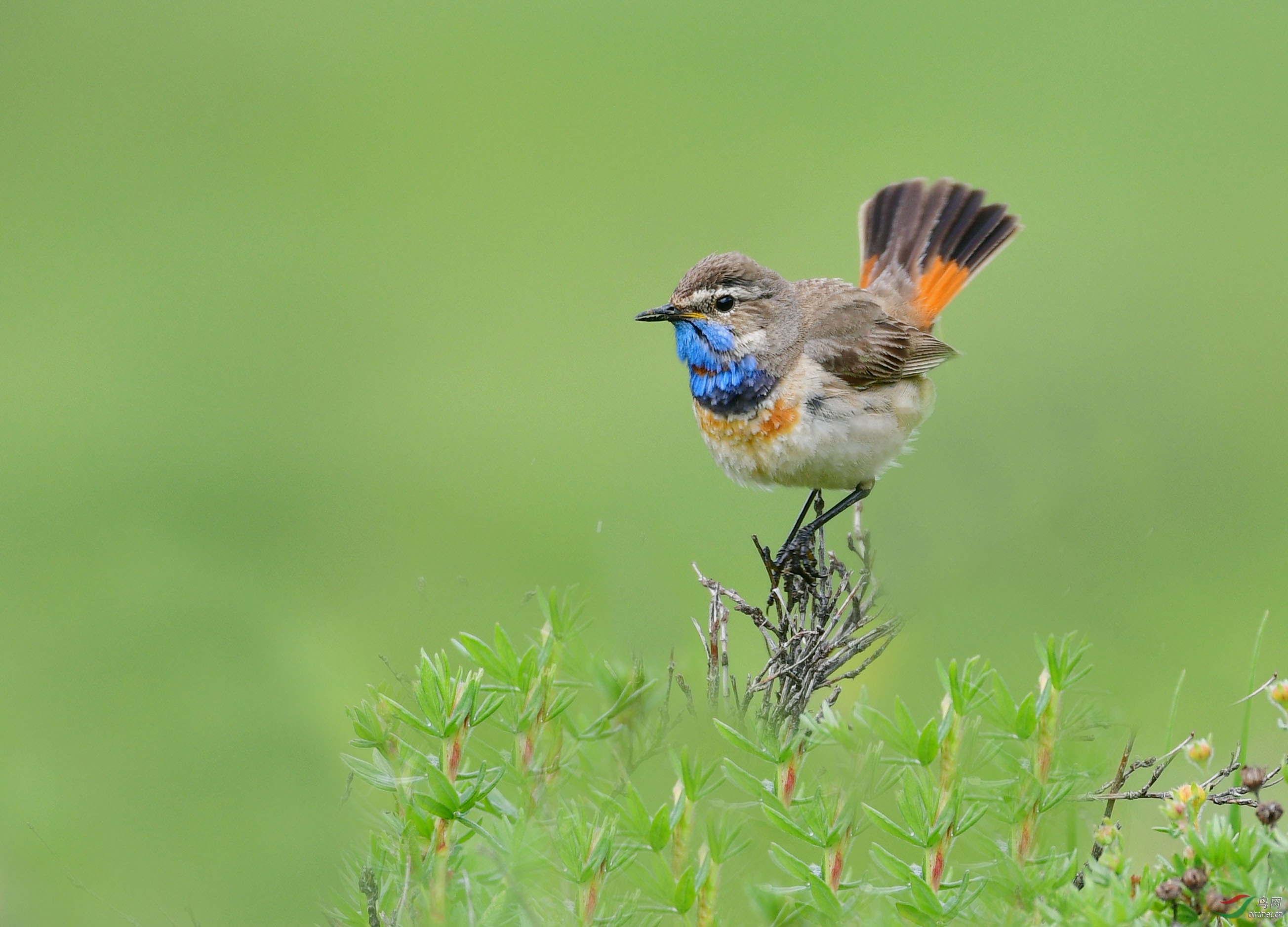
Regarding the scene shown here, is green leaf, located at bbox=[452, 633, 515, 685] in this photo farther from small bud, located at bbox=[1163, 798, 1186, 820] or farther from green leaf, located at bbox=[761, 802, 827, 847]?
small bud, located at bbox=[1163, 798, 1186, 820]

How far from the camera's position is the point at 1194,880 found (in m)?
1.49

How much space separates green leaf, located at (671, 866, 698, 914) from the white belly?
2888mm

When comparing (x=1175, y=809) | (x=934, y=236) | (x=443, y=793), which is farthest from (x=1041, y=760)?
(x=934, y=236)

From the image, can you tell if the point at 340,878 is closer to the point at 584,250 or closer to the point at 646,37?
the point at 584,250

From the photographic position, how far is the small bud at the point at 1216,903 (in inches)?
58.8

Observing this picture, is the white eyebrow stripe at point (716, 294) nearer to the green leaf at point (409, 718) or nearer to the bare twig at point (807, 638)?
the bare twig at point (807, 638)

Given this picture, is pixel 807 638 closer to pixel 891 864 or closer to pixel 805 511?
pixel 891 864

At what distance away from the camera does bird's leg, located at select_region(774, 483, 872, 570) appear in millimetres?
3072

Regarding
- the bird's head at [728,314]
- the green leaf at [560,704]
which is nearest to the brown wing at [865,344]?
the bird's head at [728,314]

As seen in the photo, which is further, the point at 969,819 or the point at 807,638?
the point at 807,638

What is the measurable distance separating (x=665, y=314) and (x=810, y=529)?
776 mm

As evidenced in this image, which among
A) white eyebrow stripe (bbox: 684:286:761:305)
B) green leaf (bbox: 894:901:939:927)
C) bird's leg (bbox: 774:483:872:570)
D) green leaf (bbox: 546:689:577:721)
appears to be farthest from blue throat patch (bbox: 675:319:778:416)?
green leaf (bbox: 894:901:939:927)

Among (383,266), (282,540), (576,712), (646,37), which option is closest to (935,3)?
(646,37)

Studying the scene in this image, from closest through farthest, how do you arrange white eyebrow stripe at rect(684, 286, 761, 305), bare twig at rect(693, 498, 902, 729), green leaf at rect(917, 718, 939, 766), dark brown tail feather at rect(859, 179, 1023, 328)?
1. green leaf at rect(917, 718, 939, 766)
2. bare twig at rect(693, 498, 902, 729)
3. white eyebrow stripe at rect(684, 286, 761, 305)
4. dark brown tail feather at rect(859, 179, 1023, 328)
